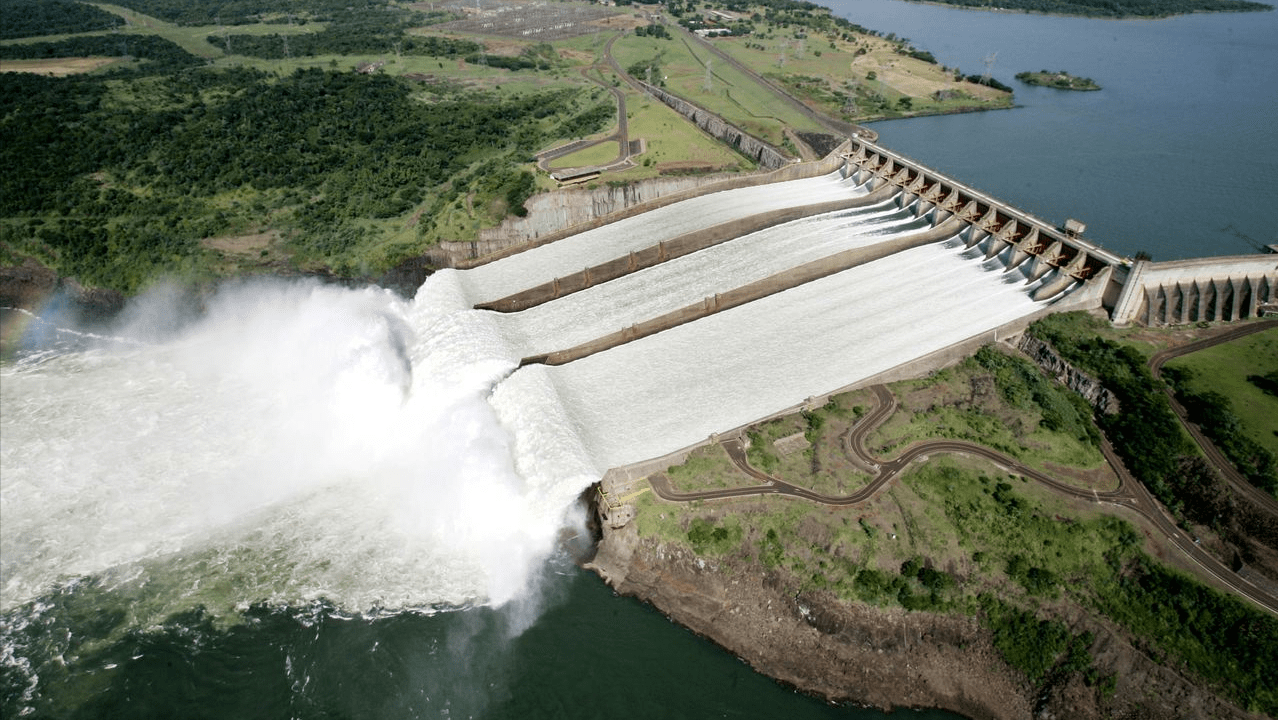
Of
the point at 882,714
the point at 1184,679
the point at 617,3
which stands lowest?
the point at 882,714

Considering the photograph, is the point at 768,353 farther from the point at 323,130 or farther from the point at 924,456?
the point at 323,130

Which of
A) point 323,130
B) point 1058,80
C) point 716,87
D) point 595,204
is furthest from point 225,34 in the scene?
point 1058,80

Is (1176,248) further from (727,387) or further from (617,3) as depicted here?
(617,3)

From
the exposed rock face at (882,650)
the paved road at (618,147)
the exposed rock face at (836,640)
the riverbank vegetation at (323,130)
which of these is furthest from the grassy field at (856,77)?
the exposed rock face at (836,640)

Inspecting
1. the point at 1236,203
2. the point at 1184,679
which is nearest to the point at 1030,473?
the point at 1184,679

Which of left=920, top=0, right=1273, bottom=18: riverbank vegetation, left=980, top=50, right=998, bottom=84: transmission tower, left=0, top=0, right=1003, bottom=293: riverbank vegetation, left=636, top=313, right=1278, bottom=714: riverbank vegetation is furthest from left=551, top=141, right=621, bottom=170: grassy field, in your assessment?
left=920, top=0, right=1273, bottom=18: riverbank vegetation

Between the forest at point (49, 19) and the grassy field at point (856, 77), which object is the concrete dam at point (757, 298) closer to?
the grassy field at point (856, 77)
